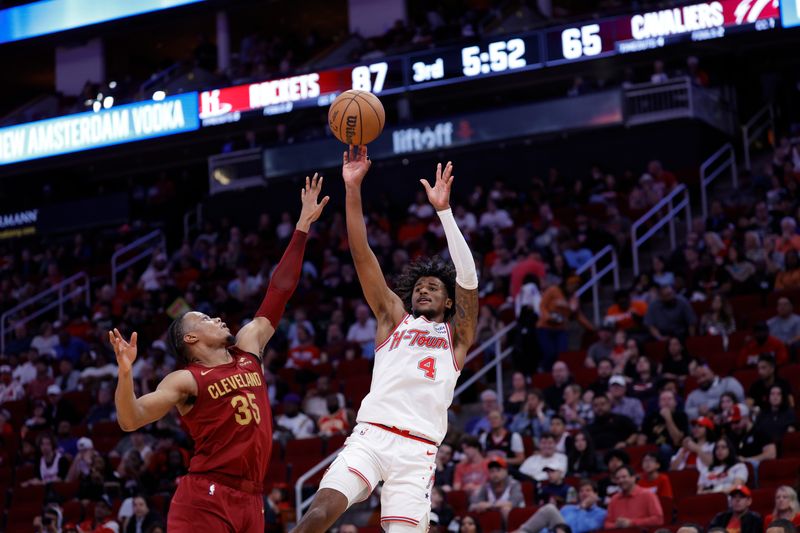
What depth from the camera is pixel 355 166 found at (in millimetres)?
7836

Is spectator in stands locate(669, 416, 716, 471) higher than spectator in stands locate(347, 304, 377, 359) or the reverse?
the reverse

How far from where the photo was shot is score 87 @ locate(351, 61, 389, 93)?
1975 cm

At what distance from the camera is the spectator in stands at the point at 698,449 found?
38.8 feet

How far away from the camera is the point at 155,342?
19.1m

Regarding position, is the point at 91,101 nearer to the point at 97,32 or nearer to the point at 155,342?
the point at 97,32

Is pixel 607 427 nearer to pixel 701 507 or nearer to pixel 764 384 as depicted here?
pixel 764 384

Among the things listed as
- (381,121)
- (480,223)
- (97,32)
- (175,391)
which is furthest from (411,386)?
(97,32)

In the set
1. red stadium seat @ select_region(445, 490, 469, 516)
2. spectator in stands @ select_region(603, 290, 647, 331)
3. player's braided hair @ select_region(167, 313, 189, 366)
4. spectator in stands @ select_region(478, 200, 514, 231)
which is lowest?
red stadium seat @ select_region(445, 490, 469, 516)

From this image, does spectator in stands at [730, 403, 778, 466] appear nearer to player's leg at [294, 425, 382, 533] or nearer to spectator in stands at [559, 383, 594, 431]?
spectator in stands at [559, 383, 594, 431]

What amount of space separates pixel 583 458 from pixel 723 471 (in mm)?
1541

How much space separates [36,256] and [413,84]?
10012 millimetres

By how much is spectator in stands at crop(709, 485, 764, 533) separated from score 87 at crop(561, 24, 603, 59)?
366 inches

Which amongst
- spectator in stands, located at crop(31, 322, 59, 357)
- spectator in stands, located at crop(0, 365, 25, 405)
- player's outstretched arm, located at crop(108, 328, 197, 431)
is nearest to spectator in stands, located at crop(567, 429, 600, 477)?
player's outstretched arm, located at crop(108, 328, 197, 431)

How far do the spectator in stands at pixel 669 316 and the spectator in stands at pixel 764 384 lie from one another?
215 centimetres
